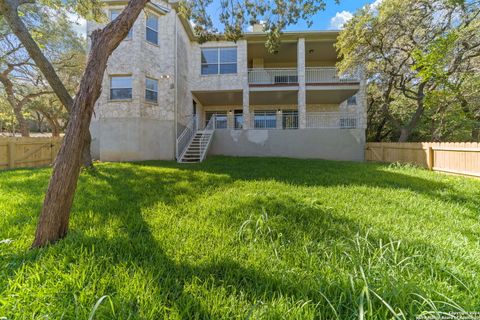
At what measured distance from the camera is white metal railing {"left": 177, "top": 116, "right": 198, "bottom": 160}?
11893 mm

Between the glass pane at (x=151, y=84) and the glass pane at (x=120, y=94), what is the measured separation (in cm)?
89

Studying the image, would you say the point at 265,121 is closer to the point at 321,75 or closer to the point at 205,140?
the point at 205,140

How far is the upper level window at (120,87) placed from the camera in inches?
425

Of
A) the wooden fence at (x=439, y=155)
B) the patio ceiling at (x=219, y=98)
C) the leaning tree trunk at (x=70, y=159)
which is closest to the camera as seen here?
the leaning tree trunk at (x=70, y=159)

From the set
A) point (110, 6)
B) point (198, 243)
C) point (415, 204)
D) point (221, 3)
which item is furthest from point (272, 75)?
point (198, 243)

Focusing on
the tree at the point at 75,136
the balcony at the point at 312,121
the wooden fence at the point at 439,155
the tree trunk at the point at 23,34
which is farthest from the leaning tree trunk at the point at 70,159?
the balcony at the point at 312,121

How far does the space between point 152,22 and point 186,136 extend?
20.1 ft

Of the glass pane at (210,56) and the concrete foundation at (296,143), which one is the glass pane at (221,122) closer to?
the concrete foundation at (296,143)

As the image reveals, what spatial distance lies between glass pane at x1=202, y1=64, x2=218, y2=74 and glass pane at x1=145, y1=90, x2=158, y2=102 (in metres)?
4.03

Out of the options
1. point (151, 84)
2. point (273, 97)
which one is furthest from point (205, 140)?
point (273, 97)

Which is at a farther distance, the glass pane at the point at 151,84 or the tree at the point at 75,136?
the glass pane at the point at 151,84

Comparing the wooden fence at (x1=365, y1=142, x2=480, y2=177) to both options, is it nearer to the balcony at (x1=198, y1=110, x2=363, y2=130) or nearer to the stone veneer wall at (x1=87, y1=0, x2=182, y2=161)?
the balcony at (x1=198, y1=110, x2=363, y2=130)

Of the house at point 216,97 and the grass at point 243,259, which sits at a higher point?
the house at point 216,97

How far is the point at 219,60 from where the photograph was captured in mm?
14023
